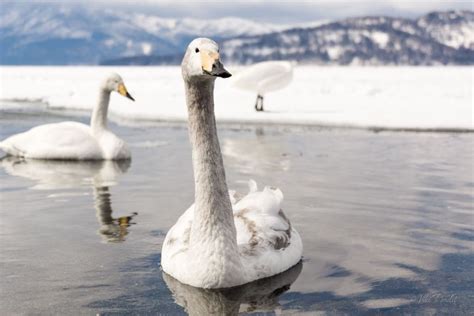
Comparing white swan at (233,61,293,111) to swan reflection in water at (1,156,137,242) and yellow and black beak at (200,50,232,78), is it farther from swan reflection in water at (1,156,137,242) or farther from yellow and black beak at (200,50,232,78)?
yellow and black beak at (200,50,232,78)

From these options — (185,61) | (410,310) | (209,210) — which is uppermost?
(185,61)

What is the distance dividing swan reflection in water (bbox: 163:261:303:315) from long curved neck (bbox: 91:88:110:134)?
7.63m

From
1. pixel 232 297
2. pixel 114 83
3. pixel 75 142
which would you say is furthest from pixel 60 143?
pixel 232 297

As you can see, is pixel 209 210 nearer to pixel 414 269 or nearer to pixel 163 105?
pixel 414 269

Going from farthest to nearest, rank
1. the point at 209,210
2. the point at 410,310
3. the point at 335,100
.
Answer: the point at 335,100 → the point at 209,210 → the point at 410,310

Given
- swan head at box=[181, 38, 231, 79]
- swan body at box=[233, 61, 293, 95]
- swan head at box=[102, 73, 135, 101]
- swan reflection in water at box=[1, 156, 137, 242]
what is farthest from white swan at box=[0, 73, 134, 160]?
swan body at box=[233, 61, 293, 95]

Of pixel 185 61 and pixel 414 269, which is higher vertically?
pixel 185 61

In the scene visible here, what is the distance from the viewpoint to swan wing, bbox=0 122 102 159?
12.4 meters

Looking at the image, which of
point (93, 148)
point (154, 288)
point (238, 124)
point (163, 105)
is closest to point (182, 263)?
point (154, 288)

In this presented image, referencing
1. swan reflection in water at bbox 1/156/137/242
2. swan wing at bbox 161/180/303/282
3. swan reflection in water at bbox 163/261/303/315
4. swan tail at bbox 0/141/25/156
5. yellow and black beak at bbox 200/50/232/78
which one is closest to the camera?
yellow and black beak at bbox 200/50/232/78

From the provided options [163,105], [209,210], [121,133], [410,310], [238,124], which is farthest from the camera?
[163,105]

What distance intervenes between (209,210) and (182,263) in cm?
51

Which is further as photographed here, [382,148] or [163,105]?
[163,105]

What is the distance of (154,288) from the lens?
5.33 m
